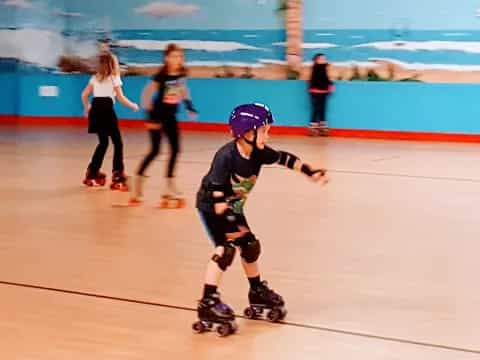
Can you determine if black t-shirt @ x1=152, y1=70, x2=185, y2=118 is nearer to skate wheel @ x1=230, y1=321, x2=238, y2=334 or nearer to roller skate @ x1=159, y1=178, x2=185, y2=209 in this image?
roller skate @ x1=159, y1=178, x2=185, y2=209

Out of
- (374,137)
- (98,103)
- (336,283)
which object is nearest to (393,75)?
(374,137)

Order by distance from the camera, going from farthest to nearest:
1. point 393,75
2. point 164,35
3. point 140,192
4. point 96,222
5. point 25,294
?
point 164,35, point 393,75, point 140,192, point 96,222, point 25,294

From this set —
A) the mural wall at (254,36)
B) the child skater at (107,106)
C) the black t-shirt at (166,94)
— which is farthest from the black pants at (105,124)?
the mural wall at (254,36)

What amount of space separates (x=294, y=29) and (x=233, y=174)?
12.8 metres

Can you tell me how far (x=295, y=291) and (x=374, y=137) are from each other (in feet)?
37.0

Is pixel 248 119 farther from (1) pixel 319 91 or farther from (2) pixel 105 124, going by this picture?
(1) pixel 319 91

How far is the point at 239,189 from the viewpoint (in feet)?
14.7

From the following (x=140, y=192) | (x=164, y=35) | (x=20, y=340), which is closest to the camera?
(x=20, y=340)

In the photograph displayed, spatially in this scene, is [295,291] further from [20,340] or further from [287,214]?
[287,214]

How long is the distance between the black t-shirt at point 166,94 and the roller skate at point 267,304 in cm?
368

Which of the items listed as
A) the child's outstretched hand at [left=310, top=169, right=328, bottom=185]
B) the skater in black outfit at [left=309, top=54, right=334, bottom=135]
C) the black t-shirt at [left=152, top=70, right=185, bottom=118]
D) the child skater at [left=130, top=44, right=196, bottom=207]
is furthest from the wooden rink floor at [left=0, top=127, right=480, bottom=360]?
the skater in black outfit at [left=309, top=54, right=334, bottom=135]

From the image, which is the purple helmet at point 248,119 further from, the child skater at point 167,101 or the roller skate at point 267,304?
the child skater at point 167,101

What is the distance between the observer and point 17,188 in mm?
9297

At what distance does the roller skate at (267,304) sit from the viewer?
15.2 ft
